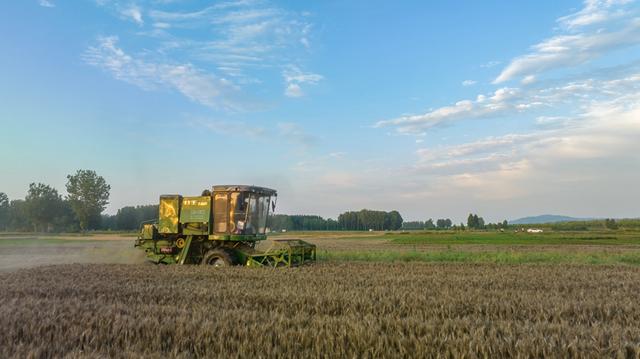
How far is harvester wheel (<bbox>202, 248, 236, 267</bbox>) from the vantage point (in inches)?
727

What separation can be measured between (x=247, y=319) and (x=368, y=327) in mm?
2015

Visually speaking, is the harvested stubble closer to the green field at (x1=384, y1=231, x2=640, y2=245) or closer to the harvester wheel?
the harvester wheel

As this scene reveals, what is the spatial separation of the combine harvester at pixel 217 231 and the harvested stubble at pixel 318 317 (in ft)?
16.1

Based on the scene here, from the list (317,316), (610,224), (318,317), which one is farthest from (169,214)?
(610,224)

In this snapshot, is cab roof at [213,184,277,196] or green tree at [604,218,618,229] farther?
green tree at [604,218,618,229]

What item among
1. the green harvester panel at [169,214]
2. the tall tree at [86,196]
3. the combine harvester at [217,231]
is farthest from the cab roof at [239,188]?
the tall tree at [86,196]

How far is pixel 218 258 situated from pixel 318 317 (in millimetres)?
12043

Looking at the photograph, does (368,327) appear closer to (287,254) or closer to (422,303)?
(422,303)

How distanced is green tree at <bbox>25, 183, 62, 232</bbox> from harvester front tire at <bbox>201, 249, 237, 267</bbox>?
90425 mm

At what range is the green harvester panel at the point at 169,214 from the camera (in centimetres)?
2020

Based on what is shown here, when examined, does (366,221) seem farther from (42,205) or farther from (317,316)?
(317,316)

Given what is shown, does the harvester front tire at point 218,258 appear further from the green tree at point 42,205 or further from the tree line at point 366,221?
the tree line at point 366,221

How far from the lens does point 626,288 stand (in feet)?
39.4

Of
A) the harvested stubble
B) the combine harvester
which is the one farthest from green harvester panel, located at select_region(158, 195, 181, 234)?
the harvested stubble
